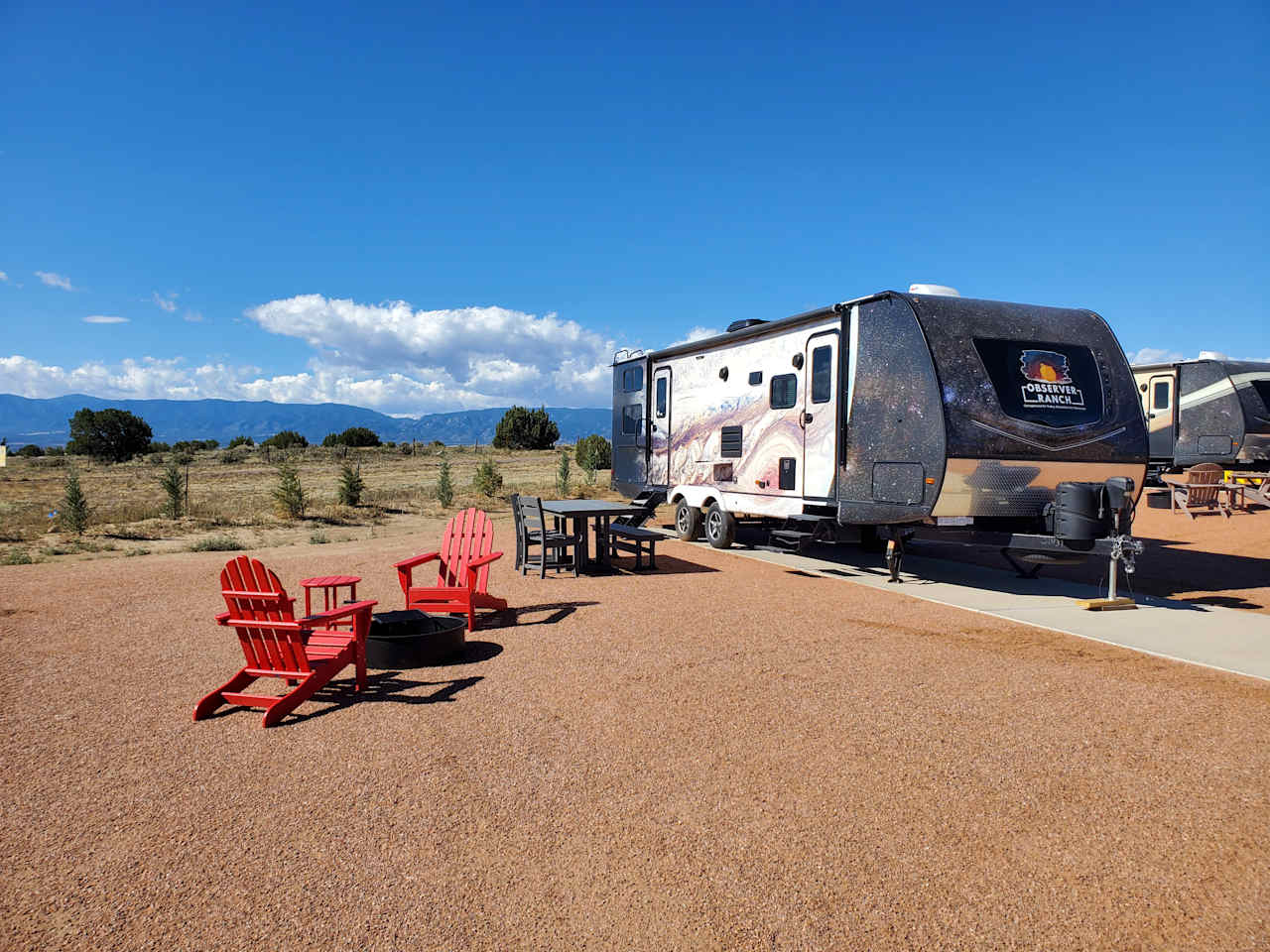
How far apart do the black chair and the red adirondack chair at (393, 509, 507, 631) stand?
155 centimetres

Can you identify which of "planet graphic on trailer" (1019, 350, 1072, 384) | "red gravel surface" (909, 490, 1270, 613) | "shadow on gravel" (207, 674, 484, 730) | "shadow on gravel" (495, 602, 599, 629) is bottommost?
"shadow on gravel" (207, 674, 484, 730)

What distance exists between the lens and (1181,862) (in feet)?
10.1

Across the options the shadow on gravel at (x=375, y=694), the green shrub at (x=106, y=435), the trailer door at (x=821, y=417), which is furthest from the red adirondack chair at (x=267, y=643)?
the green shrub at (x=106, y=435)

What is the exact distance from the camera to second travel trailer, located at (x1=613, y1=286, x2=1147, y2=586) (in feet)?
25.8

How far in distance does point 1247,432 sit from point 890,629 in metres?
15.1

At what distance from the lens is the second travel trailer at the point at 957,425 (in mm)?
7875

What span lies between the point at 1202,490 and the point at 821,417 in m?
11.0

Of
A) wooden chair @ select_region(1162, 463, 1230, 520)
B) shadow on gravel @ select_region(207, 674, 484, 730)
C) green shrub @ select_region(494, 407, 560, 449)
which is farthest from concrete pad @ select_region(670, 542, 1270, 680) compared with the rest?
green shrub @ select_region(494, 407, 560, 449)

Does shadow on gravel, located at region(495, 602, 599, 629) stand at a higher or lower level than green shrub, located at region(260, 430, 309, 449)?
lower

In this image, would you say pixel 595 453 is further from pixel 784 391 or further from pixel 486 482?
pixel 784 391

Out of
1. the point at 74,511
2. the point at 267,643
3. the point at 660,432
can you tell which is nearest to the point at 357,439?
the point at 74,511

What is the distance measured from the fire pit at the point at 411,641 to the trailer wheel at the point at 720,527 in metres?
6.02

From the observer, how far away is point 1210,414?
17.6m

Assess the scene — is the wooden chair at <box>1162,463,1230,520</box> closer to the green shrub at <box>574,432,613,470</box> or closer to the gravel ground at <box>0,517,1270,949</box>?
the gravel ground at <box>0,517,1270,949</box>
